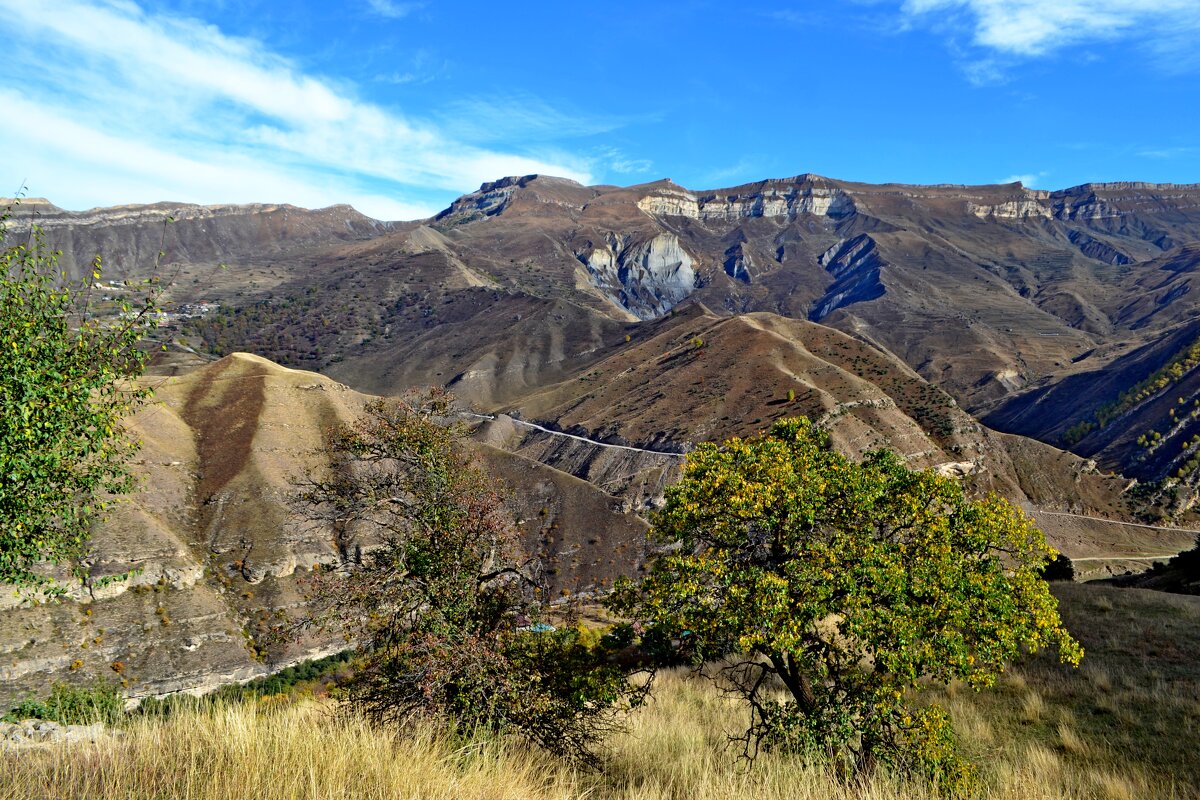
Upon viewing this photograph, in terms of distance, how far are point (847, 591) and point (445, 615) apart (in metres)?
7.10

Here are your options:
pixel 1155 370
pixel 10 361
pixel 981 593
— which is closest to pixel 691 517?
pixel 981 593

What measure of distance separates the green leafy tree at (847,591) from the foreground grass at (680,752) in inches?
53.6

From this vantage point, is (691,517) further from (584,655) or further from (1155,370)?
(1155,370)

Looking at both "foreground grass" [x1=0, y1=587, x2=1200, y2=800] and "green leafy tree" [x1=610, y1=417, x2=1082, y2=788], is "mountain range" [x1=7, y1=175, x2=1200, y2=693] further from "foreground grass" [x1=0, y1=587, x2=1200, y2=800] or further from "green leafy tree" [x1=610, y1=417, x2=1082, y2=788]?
"green leafy tree" [x1=610, y1=417, x2=1082, y2=788]

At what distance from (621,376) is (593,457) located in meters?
33.1

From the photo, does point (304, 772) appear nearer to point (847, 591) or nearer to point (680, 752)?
point (680, 752)

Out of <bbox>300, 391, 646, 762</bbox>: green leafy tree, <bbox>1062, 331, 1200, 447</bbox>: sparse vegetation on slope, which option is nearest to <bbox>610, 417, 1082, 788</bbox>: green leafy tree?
<bbox>300, 391, 646, 762</bbox>: green leafy tree

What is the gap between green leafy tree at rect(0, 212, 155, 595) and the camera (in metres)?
9.93

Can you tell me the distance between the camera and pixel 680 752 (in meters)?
10.1

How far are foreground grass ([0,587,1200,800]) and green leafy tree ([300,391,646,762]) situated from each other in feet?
3.21

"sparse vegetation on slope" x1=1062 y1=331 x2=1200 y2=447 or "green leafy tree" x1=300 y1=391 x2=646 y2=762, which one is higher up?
"sparse vegetation on slope" x1=1062 y1=331 x2=1200 y2=447

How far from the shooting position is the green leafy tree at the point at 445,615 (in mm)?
10180

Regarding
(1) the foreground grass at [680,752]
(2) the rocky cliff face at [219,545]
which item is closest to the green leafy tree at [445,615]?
(1) the foreground grass at [680,752]

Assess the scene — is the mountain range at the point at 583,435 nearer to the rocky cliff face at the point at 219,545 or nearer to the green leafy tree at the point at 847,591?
the rocky cliff face at the point at 219,545
